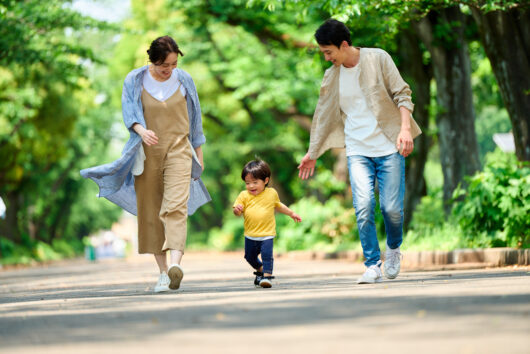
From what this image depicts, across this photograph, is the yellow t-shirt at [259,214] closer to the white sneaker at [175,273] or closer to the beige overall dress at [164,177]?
the beige overall dress at [164,177]

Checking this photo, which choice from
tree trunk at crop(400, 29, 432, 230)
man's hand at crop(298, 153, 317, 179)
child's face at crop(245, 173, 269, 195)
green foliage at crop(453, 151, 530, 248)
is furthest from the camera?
tree trunk at crop(400, 29, 432, 230)

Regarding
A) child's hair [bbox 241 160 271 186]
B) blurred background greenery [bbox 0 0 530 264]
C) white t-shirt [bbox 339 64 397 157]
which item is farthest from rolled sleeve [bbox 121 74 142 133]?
blurred background greenery [bbox 0 0 530 264]

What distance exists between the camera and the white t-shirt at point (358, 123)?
7.69 metres

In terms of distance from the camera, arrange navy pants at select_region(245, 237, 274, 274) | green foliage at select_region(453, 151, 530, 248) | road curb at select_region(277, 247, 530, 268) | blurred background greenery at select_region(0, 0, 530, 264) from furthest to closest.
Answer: blurred background greenery at select_region(0, 0, 530, 264), green foliage at select_region(453, 151, 530, 248), road curb at select_region(277, 247, 530, 268), navy pants at select_region(245, 237, 274, 274)

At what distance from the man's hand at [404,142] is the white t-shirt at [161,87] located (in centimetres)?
197

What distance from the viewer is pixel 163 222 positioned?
7.87 metres

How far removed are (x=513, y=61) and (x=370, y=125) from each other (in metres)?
5.45

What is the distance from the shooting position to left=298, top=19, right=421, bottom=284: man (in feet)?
25.1

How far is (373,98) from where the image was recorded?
25.4ft

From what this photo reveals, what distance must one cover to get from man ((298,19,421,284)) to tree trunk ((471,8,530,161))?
497cm

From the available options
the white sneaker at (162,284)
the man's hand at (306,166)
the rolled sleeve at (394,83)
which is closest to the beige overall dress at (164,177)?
the white sneaker at (162,284)

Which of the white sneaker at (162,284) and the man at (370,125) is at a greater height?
the man at (370,125)

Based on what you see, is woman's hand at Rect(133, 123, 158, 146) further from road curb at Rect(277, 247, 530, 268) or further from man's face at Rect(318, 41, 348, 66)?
road curb at Rect(277, 247, 530, 268)

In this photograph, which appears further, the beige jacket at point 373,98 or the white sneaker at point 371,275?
the beige jacket at point 373,98
